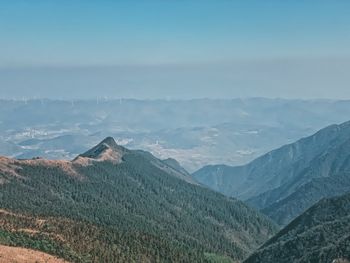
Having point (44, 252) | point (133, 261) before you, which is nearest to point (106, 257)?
point (133, 261)

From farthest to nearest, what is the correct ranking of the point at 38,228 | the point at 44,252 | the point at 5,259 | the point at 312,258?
1. the point at 38,228
2. the point at 312,258
3. the point at 44,252
4. the point at 5,259

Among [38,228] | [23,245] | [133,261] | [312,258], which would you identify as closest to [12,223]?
[38,228]

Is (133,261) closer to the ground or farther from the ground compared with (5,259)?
closer to the ground

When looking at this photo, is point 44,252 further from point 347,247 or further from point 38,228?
point 347,247

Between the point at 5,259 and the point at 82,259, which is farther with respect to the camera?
the point at 82,259

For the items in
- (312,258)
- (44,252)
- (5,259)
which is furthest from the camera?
(312,258)

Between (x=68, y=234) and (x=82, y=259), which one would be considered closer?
(x=82, y=259)

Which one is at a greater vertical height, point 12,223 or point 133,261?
point 12,223

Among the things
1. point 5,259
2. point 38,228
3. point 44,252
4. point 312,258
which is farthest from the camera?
point 38,228

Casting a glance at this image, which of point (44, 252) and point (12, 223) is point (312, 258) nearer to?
point (44, 252)
